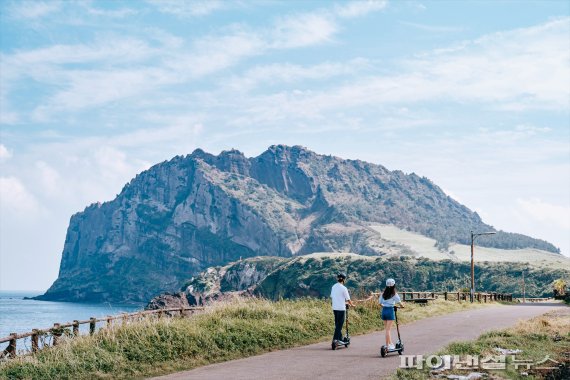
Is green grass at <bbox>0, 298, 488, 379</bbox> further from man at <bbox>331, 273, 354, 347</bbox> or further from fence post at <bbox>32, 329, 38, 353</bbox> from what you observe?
man at <bbox>331, 273, 354, 347</bbox>

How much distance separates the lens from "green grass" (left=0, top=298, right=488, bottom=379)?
13812 mm

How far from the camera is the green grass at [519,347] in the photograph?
1278 centimetres

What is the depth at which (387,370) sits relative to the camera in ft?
45.0

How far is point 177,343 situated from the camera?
15.9m

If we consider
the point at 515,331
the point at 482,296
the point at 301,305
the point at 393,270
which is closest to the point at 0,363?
the point at 301,305

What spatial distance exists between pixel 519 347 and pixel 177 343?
8982 mm

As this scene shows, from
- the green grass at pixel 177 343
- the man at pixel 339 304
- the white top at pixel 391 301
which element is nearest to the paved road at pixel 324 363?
the man at pixel 339 304

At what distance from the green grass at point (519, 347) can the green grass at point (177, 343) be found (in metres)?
5.06

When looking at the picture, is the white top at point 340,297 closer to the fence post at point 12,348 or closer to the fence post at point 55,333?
the fence post at point 55,333

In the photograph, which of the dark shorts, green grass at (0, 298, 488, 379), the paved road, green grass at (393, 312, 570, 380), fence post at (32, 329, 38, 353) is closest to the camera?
→ green grass at (393, 312, 570, 380)

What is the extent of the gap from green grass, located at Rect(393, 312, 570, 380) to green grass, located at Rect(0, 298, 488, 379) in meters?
5.06

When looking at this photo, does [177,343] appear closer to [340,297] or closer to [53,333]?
[53,333]

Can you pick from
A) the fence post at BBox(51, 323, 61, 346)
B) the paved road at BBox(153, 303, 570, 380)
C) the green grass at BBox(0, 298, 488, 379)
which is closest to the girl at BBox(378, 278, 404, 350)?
the paved road at BBox(153, 303, 570, 380)

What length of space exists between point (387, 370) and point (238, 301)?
1044 cm
